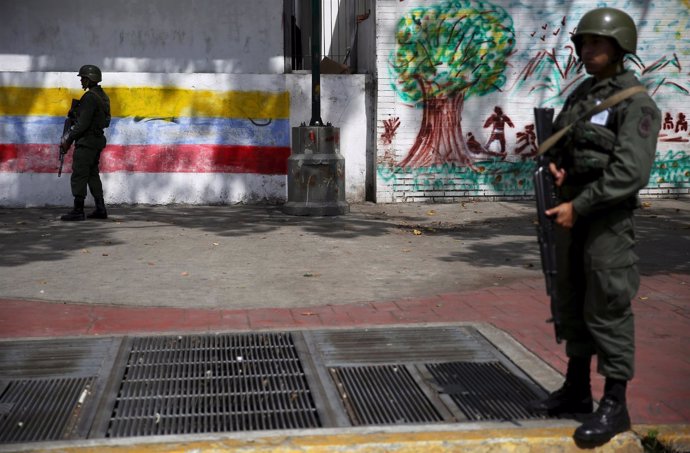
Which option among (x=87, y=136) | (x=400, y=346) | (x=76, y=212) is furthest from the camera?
(x=76, y=212)

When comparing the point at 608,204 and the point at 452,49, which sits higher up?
the point at 452,49

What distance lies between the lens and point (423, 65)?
13.1 metres

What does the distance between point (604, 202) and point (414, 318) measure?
258cm

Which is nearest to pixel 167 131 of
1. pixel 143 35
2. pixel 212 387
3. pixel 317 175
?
pixel 143 35

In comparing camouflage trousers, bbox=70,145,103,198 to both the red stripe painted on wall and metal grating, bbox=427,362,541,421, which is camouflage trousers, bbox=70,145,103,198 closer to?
the red stripe painted on wall

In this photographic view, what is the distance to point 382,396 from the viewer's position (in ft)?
15.1

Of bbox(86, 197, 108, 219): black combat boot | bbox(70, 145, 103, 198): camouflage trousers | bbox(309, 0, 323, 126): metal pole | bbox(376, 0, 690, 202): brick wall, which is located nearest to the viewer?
bbox(70, 145, 103, 198): camouflage trousers

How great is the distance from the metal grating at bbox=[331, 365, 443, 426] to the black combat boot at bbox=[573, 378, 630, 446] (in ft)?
2.17

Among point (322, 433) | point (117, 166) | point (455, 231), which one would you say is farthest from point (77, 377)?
point (117, 166)

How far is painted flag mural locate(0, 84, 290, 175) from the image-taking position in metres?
12.9

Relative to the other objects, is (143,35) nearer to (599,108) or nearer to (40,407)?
(40,407)

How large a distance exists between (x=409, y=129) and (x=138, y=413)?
9216mm

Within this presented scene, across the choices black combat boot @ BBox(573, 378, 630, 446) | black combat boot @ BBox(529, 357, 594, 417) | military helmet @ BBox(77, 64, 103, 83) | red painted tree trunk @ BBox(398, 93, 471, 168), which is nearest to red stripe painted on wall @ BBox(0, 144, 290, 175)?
red painted tree trunk @ BBox(398, 93, 471, 168)

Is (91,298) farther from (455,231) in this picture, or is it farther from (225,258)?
(455,231)
